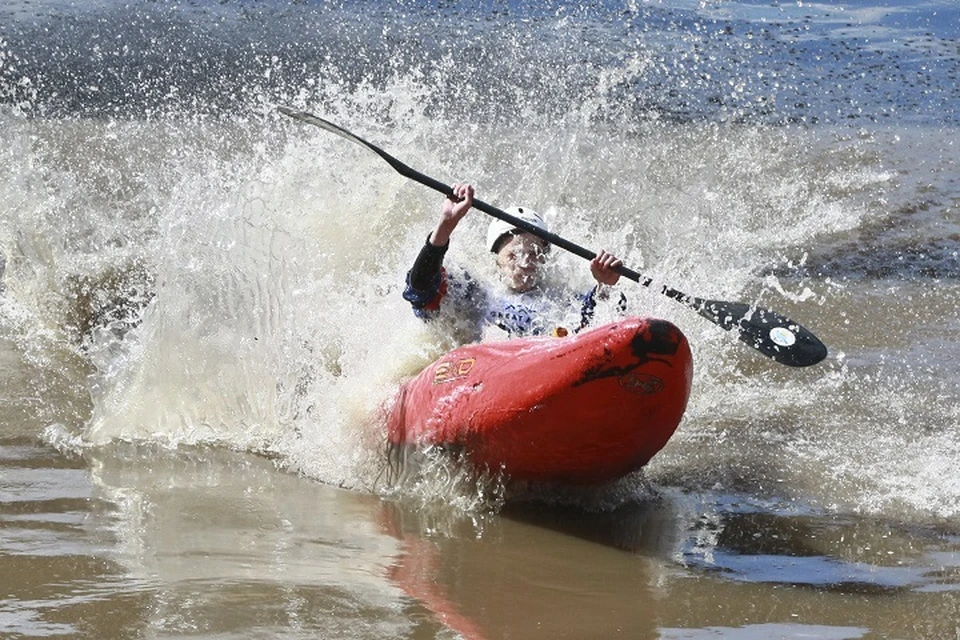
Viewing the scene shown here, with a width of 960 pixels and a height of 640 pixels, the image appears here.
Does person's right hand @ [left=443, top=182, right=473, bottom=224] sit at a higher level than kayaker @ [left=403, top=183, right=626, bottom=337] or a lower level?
higher

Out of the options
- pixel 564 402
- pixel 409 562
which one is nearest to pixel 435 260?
pixel 564 402

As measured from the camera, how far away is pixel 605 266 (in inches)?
209

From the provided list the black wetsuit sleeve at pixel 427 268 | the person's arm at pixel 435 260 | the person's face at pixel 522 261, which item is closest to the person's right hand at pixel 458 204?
the person's arm at pixel 435 260

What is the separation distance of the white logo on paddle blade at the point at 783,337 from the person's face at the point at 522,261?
1.01m

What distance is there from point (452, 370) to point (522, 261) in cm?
72

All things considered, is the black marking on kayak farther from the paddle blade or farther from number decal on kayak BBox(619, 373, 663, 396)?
the paddle blade

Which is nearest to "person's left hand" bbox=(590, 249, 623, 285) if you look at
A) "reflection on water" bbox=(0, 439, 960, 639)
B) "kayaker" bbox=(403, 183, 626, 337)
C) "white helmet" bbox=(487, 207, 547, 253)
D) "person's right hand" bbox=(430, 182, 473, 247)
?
"kayaker" bbox=(403, 183, 626, 337)

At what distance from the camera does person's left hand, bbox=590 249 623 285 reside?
5309 millimetres

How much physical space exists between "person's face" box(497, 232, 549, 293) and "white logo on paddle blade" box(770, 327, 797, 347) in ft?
3.32

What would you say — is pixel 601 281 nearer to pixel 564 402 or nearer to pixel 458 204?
pixel 458 204

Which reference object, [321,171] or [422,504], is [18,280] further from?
[422,504]

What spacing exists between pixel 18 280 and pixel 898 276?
569 cm

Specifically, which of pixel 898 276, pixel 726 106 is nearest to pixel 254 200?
pixel 898 276

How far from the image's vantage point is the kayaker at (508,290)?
532 centimetres
